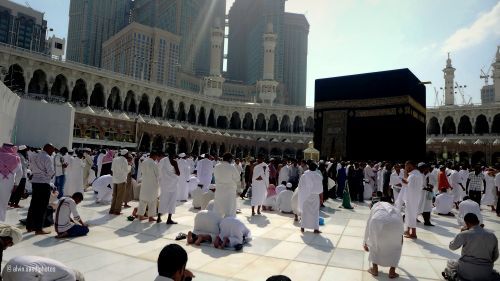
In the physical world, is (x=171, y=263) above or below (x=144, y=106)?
below

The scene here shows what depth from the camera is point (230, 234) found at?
469 centimetres

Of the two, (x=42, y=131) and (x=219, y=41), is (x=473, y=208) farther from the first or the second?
(x=219, y=41)

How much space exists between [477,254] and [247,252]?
101 inches

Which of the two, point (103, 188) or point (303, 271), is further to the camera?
point (103, 188)

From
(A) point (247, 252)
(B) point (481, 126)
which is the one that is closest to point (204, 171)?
(A) point (247, 252)

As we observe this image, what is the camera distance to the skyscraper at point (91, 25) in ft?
282

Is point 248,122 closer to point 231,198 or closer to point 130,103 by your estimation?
point 130,103

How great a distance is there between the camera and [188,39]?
8225 cm

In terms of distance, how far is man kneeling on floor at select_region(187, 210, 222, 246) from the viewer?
482cm

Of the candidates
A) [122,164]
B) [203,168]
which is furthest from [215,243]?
[203,168]

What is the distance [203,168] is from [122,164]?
3.71 m

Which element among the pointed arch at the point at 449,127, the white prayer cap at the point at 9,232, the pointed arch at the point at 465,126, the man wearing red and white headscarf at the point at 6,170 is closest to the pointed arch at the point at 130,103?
the man wearing red and white headscarf at the point at 6,170

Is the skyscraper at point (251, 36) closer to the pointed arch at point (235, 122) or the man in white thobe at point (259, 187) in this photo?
the pointed arch at point (235, 122)

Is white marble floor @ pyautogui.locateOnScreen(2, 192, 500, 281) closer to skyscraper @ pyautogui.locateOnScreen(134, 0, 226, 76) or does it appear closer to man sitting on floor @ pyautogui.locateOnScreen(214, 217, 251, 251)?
man sitting on floor @ pyautogui.locateOnScreen(214, 217, 251, 251)
